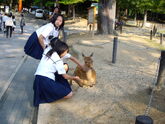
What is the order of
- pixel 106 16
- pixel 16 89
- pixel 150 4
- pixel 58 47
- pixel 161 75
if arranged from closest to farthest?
pixel 58 47, pixel 161 75, pixel 16 89, pixel 106 16, pixel 150 4

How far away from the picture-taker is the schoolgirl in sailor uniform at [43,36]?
240 inches

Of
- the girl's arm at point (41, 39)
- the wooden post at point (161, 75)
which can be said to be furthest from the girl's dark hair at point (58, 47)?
the wooden post at point (161, 75)

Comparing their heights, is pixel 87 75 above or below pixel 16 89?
above

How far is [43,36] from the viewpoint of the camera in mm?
6145

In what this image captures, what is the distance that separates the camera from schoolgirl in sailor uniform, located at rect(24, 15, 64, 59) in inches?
240

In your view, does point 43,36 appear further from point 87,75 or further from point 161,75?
point 161,75

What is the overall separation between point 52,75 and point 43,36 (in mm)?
1192

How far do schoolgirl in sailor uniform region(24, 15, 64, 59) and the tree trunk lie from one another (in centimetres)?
Answer: 890

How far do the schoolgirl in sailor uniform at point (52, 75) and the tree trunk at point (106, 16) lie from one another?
9883mm

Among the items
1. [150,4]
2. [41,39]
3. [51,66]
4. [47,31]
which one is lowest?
[51,66]

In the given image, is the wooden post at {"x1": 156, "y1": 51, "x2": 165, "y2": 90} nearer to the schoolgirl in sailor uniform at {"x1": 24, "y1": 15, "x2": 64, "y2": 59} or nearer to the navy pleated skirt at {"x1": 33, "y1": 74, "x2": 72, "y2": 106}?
the navy pleated skirt at {"x1": 33, "y1": 74, "x2": 72, "y2": 106}

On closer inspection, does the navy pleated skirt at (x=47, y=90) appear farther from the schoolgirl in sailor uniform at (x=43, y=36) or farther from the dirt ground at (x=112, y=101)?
the schoolgirl in sailor uniform at (x=43, y=36)

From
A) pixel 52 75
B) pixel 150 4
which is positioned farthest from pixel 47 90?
pixel 150 4

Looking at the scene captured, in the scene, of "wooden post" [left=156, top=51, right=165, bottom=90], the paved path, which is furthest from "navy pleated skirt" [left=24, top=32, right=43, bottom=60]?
"wooden post" [left=156, top=51, right=165, bottom=90]
